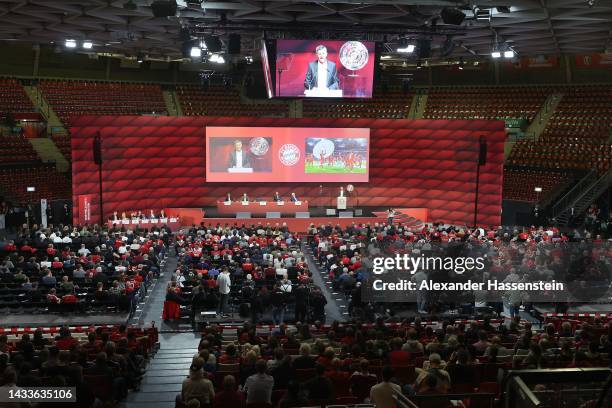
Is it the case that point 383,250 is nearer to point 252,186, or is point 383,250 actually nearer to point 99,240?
point 99,240

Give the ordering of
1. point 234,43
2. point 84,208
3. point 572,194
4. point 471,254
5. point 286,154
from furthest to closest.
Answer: point 286,154 → point 572,194 → point 84,208 → point 234,43 → point 471,254

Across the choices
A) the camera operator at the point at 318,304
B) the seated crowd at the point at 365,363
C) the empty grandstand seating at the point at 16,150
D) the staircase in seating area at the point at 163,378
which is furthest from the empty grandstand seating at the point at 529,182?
the empty grandstand seating at the point at 16,150

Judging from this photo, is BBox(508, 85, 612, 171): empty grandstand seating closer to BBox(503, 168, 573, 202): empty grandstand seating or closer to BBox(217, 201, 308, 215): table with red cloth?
BBox(503, 168, 573, 202): empty grandstand seating

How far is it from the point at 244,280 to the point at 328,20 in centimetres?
1027

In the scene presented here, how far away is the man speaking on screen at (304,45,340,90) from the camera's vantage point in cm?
2347

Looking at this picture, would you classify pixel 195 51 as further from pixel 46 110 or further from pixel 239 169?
pixel 46 110

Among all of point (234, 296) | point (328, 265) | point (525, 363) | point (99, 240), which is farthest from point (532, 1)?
point (99, 240)

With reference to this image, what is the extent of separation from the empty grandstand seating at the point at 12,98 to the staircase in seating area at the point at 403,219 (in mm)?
19681

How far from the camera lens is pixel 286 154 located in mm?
32875

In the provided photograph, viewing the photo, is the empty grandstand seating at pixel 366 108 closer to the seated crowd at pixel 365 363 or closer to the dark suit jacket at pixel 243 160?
the dark suit jacket at pixel 243 160

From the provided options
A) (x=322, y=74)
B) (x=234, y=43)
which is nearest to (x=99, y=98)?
(x=234, y=43)

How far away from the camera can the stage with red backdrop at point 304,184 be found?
30078 millimetres

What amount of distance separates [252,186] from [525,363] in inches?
1005

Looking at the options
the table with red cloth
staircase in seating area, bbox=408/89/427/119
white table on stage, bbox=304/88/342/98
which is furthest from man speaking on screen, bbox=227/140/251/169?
staircase in seating area, bbox=408/89/427/119
